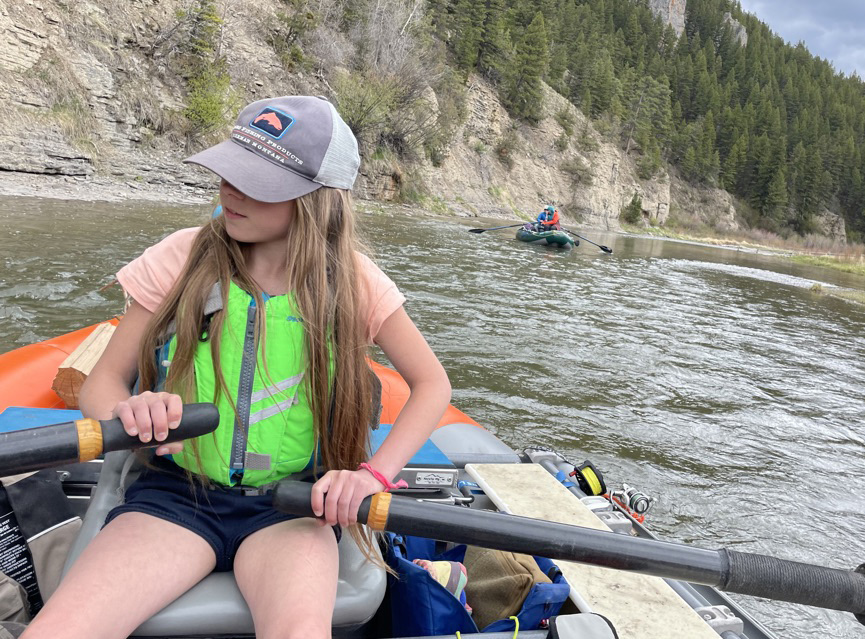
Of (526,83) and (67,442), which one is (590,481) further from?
(526,83)

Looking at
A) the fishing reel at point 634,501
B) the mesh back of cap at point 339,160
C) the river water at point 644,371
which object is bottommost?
the river water at point 644,371

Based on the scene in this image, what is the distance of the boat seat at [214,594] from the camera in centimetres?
124

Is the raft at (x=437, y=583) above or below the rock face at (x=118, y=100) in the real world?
below

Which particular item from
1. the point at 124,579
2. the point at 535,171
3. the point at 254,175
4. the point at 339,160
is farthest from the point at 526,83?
the point at 124,579

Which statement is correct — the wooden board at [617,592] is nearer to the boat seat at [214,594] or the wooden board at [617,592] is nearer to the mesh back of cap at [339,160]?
the boat seat at [214,594]

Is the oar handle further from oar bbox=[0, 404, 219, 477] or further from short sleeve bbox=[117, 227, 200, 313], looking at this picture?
short sleeve bbox=[117, 227, 200, 313]

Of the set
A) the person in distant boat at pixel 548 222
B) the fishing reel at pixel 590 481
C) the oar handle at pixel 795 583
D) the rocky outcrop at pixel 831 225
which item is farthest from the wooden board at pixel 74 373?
the rocky outcrop at pixel 831 225

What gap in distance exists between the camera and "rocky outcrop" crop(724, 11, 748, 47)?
8875cm

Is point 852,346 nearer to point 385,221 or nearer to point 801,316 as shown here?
point 801,316

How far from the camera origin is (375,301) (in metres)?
1.58

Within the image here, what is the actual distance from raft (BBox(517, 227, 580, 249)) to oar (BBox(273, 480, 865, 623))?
15.1m

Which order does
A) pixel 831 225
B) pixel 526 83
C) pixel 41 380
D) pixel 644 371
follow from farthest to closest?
pixel 831 225, pixel 526 83, pixel 644 371, pixel 41 380

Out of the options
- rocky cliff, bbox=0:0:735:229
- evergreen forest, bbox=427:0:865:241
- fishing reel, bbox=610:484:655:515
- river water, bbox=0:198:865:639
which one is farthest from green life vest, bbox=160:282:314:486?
evergreen forest, bbox=427:0:865:241

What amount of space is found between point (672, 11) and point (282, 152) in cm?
9640
